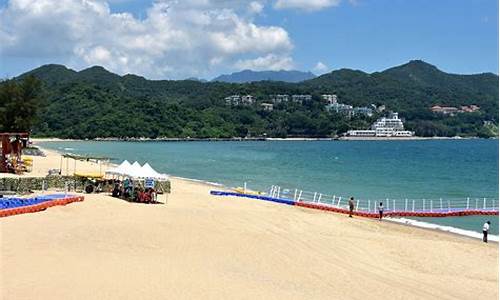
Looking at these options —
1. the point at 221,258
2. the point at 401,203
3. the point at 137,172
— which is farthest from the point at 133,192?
the point at 401,203

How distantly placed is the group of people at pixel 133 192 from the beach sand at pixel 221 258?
79.7 inches

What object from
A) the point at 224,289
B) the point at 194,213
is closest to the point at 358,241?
the point at 194,213

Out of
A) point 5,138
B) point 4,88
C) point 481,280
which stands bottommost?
point 481,280

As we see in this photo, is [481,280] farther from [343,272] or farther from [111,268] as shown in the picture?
[111,268]

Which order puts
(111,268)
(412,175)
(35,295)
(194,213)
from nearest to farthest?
1. (35,295)
2. (111,268)
3. (194,213)
4. (412,175)

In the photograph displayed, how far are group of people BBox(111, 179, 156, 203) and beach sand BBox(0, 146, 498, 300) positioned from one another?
203 centimetres

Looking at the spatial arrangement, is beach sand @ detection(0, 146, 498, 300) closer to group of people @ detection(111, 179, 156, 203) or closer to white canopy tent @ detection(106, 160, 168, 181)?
group of people @ detection(111, 179, 156, 203)

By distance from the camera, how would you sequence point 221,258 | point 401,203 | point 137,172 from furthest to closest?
point 401,203
point 137,172
point 221,258

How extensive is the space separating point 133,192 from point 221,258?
12003 mm

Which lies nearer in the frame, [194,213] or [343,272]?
[343,272]

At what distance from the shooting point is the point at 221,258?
1560 cm

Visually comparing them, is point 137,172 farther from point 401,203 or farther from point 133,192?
point 401,203

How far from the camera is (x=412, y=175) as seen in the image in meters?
63.1

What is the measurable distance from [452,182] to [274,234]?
131ft
